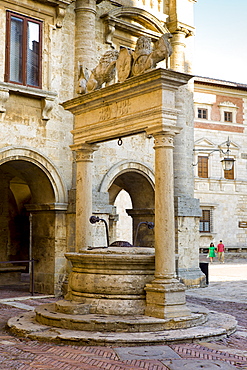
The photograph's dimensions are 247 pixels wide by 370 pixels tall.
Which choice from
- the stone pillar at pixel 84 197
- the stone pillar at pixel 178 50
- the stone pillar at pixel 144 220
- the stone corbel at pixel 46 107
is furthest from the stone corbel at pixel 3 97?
the stone pillar at pixel 178 50

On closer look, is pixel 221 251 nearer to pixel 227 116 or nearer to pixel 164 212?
pixel 227 116

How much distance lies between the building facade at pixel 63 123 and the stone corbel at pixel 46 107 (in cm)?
2

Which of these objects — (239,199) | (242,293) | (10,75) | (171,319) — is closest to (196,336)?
(171,319)

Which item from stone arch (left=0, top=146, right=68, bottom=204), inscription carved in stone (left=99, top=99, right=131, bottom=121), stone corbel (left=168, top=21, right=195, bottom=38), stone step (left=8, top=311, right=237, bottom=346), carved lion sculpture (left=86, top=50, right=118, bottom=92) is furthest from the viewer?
stone corbel (left=168, top=21, right=195, bottom=38)

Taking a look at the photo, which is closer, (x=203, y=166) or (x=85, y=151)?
(x=85, y=151)

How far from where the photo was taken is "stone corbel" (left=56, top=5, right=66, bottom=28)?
40.2ft

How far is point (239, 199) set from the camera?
31250mm

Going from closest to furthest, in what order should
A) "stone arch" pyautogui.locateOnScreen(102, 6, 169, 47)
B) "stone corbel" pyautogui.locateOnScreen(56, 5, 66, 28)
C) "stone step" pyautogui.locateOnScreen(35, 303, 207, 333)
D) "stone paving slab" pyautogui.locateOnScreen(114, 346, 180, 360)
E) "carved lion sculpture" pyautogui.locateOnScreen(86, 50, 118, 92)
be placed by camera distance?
"stone paving slab" pyautogui.locateOnScreen(114, 346, 180, 360)
"stone step" pyautogui.locateOnScreen(35, 303, 207, 333)
"carved lion sculpture" pyautogui.locateOnScreen(86, 50, 118, 92)
"stone corbel" pyautogui.locateOnScreen(56, 5, 66, 28)
"stone arch" pyautogui.locateOnScreen(102, 6, 169, 47)

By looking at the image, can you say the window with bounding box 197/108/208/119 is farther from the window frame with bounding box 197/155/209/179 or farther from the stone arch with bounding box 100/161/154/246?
the stone arch with bounding box 100/161/154/246

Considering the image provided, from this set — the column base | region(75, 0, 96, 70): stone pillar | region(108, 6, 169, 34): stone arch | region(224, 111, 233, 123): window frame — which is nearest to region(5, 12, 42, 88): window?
region(75, 0, 96, 70): stone pillar

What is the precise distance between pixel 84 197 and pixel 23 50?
438 centimetres

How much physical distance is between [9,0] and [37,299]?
684cm

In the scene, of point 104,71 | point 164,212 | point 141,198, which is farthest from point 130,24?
point 164,212

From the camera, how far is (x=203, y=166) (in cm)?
3058
